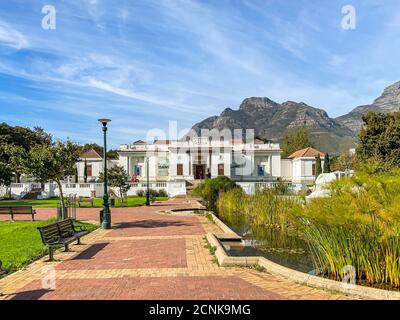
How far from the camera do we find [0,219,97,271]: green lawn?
9305 millimetres

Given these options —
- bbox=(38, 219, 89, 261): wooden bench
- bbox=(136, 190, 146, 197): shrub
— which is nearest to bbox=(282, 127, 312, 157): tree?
bbox=(136, 190, 146, 197): shrub

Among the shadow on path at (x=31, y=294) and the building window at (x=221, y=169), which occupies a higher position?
the building window at (x=221, y=169)

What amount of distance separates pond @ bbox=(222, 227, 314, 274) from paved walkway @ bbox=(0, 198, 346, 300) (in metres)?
1.11

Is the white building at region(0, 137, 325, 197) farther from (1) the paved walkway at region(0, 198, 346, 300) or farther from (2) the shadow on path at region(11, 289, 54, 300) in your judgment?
(2) the shadow on path at region(11, 289, 54, 300)

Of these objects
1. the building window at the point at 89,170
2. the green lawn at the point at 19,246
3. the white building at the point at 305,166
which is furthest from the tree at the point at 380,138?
the building window at the point at 89,170

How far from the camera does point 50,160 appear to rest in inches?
607

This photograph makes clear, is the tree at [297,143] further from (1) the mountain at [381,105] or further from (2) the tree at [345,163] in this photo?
(1) the mountain at [381,105]

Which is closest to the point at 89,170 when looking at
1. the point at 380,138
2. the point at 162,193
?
the point at 162,193

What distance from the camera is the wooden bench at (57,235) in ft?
30.8

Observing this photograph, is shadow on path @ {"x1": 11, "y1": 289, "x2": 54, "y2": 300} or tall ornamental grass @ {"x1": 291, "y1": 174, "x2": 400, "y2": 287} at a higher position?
tall ornamental grass @ {"x1": 291, "y1": 174, "x2": 400, "y2": 287}

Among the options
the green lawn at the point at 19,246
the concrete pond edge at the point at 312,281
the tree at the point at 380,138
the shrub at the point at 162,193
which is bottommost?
the green lawn at the point at 19,246

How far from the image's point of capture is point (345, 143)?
5281 inches

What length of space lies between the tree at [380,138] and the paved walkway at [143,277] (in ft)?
114
